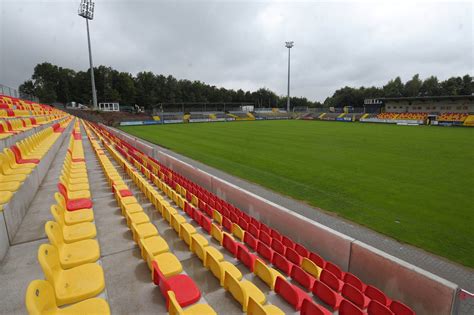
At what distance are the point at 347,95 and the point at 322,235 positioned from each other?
307 feet

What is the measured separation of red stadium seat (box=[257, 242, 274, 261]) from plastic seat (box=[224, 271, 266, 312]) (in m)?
1.17

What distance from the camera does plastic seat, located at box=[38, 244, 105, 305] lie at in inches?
110

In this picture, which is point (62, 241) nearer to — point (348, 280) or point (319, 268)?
point (319, 268)

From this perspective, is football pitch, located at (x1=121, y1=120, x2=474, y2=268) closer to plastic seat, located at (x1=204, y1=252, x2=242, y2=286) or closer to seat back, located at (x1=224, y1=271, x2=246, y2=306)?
plastic seat, located at (x1=204, y1=252, x2=242, y2=286)

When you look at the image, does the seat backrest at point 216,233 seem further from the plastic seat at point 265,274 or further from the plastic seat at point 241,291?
the plastic seat at point 241,291

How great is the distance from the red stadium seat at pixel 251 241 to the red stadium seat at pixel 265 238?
0.88 feet

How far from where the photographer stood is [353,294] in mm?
3516

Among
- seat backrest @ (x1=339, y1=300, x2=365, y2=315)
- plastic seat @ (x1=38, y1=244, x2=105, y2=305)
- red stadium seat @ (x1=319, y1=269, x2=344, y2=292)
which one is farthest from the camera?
red stadium seat @ (x1=319, y1=269, x2=344, y2=292)

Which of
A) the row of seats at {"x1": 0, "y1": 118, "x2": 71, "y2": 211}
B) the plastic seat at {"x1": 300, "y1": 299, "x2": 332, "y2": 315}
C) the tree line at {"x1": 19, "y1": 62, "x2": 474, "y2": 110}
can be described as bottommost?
the plastic seat at {"x1": 300, "y1": 299, "x2": 332, "y2": 315}

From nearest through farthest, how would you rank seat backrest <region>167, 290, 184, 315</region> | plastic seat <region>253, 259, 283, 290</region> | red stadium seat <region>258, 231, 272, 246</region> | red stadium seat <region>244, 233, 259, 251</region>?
seat backrest <region>167, 290, 184, 315</region>
plastic seat <region>253, 259, 283, 290</region>
red stadium seat <region>244, 233, 259, 251</region>
red stadium seat <region>258, 231, 272, 246</region>

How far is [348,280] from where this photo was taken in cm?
396

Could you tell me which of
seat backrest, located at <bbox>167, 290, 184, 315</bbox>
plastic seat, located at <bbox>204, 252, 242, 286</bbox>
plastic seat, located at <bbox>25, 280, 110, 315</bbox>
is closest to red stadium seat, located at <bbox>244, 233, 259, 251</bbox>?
plastic seat, located at <bbox>204, 252, 242, 286</bbox>

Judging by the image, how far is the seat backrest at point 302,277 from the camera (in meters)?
3.83

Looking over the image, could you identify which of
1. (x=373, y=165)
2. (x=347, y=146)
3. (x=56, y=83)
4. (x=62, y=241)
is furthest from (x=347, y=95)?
(x=62, y=241)
